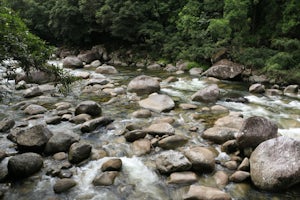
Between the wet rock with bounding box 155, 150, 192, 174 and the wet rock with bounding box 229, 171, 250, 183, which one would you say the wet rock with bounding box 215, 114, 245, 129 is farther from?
the wet rock with bounding box 155, 150, 192, 174

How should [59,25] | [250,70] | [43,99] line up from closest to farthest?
1. [43,99]
2. [250,70]
3. [59,25]

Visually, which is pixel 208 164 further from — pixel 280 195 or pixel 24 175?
pixel 24 175

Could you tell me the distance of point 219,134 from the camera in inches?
287

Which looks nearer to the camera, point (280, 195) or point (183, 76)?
point (280, 195)

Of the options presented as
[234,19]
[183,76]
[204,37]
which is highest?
[234,19]

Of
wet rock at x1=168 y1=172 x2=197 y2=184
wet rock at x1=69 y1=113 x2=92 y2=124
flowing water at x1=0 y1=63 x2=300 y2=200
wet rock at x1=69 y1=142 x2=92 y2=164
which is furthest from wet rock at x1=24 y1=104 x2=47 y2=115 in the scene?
wet rock at x1=168 y1=172 x2=197 y2=184

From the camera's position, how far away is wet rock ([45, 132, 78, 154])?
6684 millimetres

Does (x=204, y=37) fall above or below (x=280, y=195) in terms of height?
above

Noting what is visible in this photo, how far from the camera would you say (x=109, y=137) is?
771cm

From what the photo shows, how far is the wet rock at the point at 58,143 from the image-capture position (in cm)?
668

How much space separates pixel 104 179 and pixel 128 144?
5.54ft

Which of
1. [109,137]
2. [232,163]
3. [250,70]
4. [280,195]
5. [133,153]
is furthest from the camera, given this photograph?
[250,70]

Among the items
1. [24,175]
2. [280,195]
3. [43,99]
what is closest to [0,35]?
[24,175]

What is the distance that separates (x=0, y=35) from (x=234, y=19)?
14.7 metres
